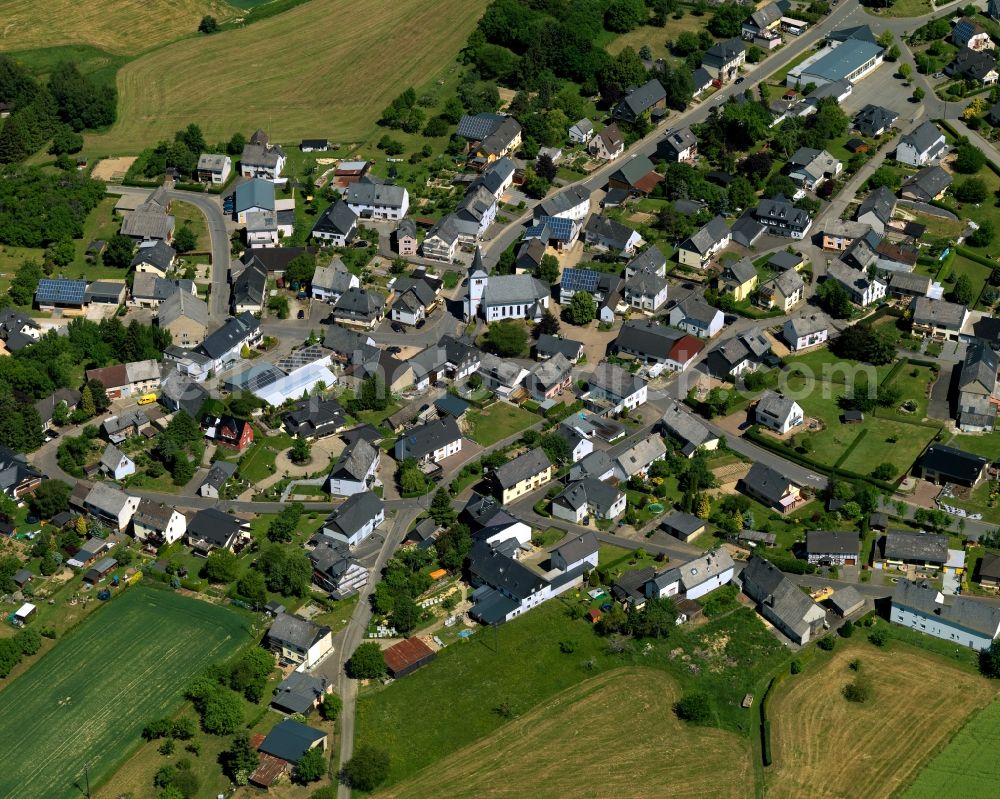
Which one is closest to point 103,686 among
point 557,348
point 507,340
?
point 507,340

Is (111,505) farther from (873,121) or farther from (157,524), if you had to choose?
(873,121)

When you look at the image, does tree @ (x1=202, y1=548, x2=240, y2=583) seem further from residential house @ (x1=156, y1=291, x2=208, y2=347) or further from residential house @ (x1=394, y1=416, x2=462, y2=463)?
residential house @ (x1=156, y1=291, x2=208, y2=347)

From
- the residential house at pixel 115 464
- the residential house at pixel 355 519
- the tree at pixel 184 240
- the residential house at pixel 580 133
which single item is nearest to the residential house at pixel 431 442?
the residential house at pixel 355 519

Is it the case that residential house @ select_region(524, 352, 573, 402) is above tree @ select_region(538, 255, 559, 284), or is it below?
below

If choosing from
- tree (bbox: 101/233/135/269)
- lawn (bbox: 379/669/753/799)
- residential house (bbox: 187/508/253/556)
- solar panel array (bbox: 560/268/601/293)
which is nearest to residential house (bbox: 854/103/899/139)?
solar panel array (bbox: 560/268/601/293)

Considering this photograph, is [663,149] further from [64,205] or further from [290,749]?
[290,749]

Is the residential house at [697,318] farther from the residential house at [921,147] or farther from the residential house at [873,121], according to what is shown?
the residential house at [873,121]
